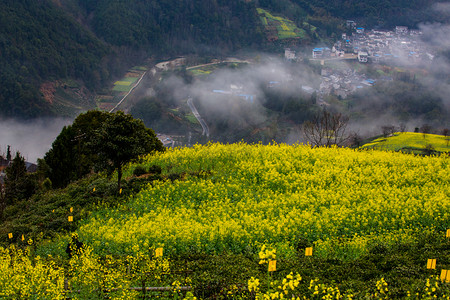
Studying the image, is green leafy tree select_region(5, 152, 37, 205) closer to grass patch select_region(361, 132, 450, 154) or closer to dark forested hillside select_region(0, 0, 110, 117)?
grass patch select_region(361, 132, 450, 154)

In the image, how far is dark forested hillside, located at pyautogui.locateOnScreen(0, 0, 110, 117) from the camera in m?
76.1

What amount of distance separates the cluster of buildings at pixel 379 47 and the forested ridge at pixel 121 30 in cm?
693

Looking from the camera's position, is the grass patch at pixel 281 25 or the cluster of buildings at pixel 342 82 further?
the grass patch at pixel 281 25

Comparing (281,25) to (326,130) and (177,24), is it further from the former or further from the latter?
(326,130)

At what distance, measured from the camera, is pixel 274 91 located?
87.4 m

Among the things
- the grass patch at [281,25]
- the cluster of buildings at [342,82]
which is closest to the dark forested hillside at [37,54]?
the cluster of buildings at [342,82]

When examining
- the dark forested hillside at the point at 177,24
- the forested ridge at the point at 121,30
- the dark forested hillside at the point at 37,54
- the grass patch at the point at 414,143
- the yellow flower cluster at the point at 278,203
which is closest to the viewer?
the yellow flower cluster at the point at 278,203

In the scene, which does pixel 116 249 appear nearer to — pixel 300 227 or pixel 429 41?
pixel 300 227

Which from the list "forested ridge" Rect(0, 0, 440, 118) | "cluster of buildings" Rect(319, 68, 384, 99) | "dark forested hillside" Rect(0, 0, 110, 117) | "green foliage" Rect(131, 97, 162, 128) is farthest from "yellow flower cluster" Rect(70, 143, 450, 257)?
"cluster of buildings" Rect(319, 68, 384, 99)

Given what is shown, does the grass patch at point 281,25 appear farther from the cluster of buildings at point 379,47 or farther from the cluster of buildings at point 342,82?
the cluster of buildings at point 342,82

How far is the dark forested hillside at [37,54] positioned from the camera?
76.1m

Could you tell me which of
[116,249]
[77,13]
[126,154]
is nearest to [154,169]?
[126,154]

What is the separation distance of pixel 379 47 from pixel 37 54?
3419 inches

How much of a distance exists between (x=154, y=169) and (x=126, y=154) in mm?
2927
